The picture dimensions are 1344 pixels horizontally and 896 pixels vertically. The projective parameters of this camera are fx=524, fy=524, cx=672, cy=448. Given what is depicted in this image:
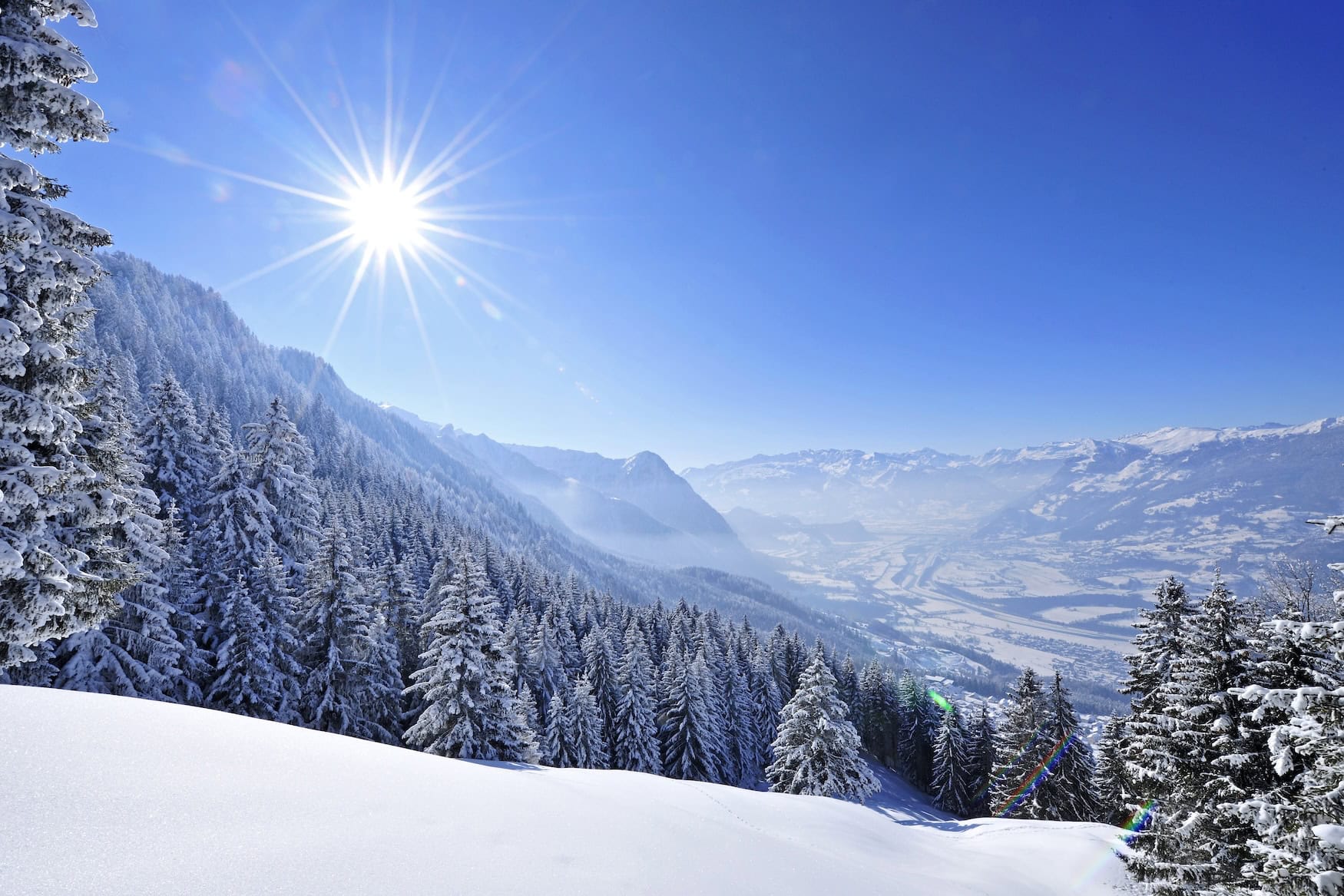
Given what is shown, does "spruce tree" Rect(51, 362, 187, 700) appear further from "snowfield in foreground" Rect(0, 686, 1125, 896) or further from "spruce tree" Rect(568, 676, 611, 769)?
"spruce tree" Rect(568, 676, 611, 769)

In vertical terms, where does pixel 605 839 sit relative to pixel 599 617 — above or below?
above

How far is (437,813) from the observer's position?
614cm

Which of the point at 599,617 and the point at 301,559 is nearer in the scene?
the point at 301,559

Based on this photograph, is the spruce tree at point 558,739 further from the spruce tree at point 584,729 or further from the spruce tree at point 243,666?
the spruce tree at point 243,666

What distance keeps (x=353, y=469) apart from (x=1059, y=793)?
4513 inches

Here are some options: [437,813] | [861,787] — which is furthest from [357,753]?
[861,787]

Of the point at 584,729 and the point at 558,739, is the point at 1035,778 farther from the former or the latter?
the point at 558,739

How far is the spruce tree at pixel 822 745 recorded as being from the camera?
26609 millimetres

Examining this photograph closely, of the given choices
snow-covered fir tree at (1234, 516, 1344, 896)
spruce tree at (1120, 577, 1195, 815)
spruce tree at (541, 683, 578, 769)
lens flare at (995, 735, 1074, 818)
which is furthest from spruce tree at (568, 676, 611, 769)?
snow-covered fir tree at (1234, 516, 1344, 896)

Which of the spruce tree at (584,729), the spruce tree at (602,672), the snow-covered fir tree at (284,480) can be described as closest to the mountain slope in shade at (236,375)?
the spruce tree at (602,672)

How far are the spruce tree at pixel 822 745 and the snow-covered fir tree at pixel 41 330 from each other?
87.3ft

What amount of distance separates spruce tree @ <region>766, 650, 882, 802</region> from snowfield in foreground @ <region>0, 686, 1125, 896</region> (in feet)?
56.5

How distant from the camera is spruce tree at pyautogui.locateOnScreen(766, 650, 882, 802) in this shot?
1048 inches

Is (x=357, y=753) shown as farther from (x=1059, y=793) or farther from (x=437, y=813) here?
(x=1059, y=793)
